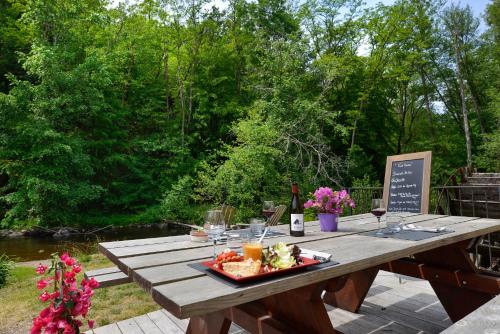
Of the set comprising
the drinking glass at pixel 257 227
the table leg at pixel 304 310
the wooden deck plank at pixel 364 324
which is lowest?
the wooden deck plank at pixel 364 324

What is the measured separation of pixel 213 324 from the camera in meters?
1.59

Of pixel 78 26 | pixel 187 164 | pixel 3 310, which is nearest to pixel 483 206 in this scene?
pixel 3 310

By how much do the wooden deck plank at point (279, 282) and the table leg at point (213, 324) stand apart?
53cm

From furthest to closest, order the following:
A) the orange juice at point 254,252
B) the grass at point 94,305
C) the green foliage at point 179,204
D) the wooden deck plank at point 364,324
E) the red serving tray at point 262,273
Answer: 1. the green foliage at point 179,204
2. the grass at point 94,305
3. the wooden deck plank at point 364,324
4. the orange juice at point 254,252
5. the red serving tray at point 262,273

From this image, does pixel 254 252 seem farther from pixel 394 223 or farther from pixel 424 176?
pixel 424 176

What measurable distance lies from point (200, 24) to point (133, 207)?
7850 millimetres

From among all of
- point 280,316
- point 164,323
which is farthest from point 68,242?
point 280,316

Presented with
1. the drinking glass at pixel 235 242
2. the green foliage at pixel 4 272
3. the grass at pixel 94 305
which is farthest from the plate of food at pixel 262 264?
the green foliage at pixel 4 272

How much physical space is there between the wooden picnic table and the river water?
6263 millimetres

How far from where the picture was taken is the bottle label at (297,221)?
1.89m

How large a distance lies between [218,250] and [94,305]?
2503 mm

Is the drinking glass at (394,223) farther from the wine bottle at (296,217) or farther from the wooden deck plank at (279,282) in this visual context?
the wine bottle at (296,217)

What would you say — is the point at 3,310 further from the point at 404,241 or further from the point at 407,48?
the point at 407,48

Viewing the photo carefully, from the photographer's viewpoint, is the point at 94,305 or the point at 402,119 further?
the point at 402,119
